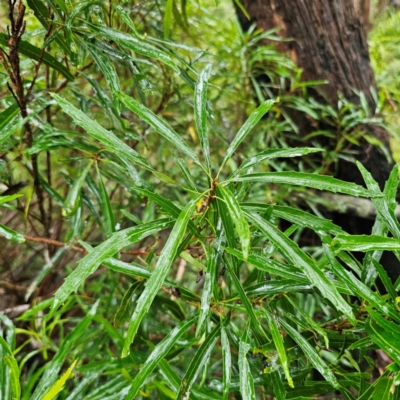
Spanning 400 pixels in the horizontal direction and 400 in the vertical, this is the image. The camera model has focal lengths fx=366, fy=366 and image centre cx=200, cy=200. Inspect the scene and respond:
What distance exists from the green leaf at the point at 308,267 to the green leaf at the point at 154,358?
0.53 feet

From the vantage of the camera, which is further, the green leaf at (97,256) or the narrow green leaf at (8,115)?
the narrow green leaf at (8,115)

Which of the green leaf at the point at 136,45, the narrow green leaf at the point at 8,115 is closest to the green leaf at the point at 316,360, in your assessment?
the green leaf at the point at 136,45

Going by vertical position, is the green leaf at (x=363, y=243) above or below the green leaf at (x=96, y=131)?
below

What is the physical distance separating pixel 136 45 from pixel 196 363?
1.30ft

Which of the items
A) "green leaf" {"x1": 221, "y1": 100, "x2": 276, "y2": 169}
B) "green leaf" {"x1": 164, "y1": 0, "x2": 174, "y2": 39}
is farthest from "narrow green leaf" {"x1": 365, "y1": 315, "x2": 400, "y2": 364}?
"green leaf" {"x1": 164, "y1": 0, "x2": 174, "y2": 39}

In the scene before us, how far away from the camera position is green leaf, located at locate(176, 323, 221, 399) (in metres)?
0.43

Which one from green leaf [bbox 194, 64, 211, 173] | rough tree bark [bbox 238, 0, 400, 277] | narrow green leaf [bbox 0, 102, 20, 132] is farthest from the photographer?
rough tree bark [bbox 238, 0, 400, 277]

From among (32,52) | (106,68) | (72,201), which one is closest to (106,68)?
(106,68)

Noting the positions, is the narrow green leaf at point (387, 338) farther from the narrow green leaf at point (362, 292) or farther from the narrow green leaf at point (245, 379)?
the narrow green leaf at point (245, 379)

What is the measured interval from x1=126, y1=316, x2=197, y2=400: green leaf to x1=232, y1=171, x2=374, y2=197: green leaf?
0.61 feet

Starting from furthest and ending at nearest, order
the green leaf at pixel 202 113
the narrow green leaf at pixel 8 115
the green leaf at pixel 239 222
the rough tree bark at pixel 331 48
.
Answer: the rough tree bark at pixel 331 48 < the narrow green leaf at pixel 8 115 < the green leaf at pixel 202 113 < the green leaf at pixel 239 222

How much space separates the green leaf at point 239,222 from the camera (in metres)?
0.30

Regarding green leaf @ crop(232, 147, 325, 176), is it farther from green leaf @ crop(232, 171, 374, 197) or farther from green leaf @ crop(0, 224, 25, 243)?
green leaf @ crop(0, 224, 25, 243)

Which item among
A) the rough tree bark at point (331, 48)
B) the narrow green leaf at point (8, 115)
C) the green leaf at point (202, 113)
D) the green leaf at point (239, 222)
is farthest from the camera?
the rough tree bark at point (331, 48)
